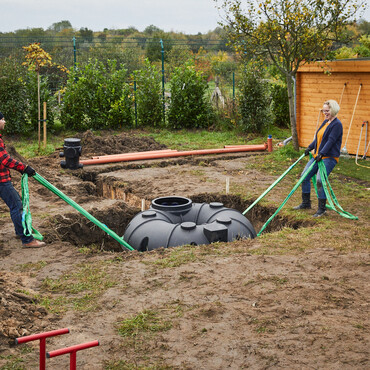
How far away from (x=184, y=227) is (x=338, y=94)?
28.8ft

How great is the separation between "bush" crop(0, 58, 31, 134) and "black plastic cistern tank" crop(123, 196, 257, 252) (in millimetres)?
10122

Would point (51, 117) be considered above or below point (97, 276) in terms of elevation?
above

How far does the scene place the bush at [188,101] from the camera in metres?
19.1

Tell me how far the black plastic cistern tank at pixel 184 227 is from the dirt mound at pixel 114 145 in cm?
678

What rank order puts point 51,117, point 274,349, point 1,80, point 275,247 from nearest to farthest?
point 274,349
point 275,247
point 1,80
point 51,117

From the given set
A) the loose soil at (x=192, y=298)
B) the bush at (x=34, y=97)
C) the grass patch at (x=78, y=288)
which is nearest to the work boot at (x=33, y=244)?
the loose soil at (x=192, y=298)

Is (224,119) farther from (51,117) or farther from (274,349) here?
(274,349)

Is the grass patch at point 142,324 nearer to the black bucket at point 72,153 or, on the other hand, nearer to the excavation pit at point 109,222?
the excavation pit at point 109,222

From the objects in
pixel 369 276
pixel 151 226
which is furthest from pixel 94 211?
pixel 369 276

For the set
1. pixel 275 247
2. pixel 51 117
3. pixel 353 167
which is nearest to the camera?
pixel 275 247

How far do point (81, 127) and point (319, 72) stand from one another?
27.9 ft

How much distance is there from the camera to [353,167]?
12961 millimetres

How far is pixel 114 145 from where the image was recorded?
1557 centimetres

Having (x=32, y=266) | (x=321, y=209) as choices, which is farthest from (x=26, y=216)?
(x=321, y=209)
